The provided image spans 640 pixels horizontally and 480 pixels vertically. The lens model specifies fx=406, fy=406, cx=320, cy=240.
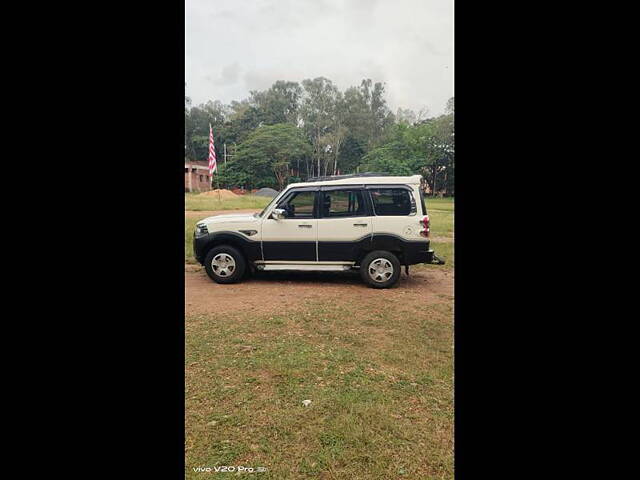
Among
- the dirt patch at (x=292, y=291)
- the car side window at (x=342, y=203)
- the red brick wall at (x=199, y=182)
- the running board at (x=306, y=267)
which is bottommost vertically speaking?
the dirt patch at (x=292, y=291)

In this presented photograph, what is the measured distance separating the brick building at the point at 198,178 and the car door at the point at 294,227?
399 centimetres

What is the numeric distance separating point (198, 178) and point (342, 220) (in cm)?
540

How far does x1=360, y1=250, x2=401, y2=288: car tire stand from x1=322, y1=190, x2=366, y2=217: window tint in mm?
519

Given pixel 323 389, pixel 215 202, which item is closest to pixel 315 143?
pixel 215 202

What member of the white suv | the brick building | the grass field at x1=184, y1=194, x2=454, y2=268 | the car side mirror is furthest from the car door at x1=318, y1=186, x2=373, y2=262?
the brick building

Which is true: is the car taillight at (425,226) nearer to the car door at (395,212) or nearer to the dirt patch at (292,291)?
the car door at (395,212)

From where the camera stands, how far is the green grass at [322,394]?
5.82 feet

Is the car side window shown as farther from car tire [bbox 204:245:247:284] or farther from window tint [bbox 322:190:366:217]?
car tire [bbox 204:245:247:284]

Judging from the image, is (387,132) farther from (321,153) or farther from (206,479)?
(206,479)

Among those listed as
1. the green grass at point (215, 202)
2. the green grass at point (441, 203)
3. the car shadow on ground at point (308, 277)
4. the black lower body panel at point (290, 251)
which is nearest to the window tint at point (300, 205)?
the black lower body panel at point (290, 251)

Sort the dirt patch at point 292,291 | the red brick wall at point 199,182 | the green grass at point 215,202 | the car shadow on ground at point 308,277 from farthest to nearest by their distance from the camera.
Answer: the red brick wall at point 199,182, the green grass at point 215,202, the car shadow on ground at point 308,277, the dirt patch at point 292,291
